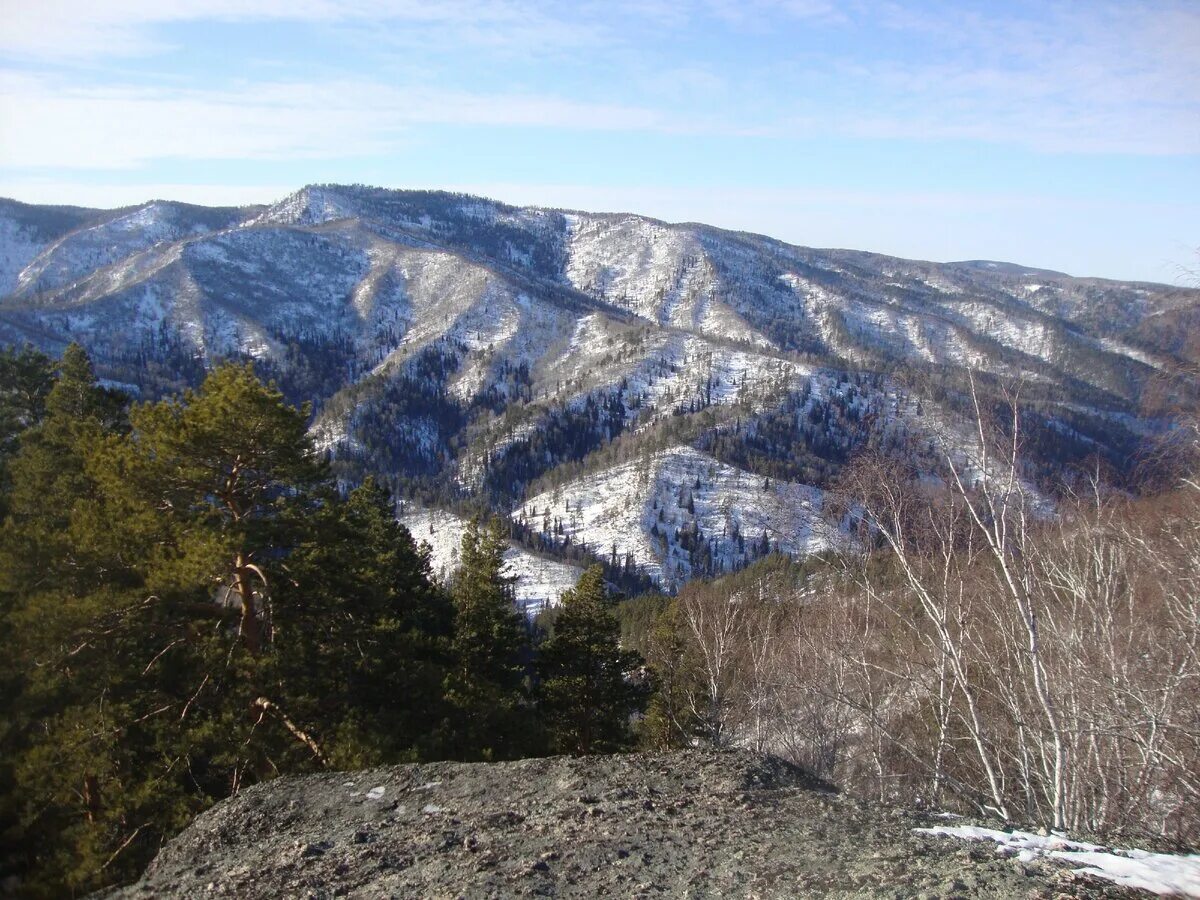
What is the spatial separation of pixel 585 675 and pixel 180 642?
1078 cm

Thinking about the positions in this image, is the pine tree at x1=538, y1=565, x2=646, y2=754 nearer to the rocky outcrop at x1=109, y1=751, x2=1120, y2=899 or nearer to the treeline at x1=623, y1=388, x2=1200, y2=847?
Result: the treeline at x1=623, y1=388, x2=1200, y2=847

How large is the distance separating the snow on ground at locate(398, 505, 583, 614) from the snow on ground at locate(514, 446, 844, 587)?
10.9 m

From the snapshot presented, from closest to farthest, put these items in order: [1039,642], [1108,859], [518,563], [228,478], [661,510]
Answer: [1108,859]
[1039,642]
[228,478]
[518,563]
[661,510]

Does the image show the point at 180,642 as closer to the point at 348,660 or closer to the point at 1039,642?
the point at 348,660

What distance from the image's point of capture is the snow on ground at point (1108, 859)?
14.8 ft

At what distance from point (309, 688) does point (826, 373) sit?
191m

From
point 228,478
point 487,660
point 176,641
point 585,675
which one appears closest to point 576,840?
point 176,641

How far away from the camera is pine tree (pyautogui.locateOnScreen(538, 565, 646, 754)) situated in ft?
65.2

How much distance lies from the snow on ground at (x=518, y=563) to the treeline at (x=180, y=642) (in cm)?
8183

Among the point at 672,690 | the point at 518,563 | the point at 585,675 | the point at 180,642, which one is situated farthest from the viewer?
the point at 518,563

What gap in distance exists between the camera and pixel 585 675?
20.0 metres

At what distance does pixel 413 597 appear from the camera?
770 inches

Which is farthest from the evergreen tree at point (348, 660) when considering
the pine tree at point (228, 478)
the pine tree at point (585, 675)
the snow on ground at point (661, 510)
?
the snow on ground at point (661, 510)

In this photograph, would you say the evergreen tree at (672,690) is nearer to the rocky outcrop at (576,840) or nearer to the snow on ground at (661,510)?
the rocky outcrop at (576,840)
